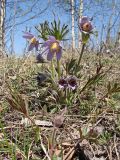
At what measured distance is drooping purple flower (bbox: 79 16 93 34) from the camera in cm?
183

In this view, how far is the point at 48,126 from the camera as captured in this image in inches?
64.6

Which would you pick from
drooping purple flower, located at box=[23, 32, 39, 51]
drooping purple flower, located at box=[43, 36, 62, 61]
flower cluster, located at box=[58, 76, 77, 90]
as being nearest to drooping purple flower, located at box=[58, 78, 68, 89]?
flower cluster, located at box=[58, 76, 77, 90]

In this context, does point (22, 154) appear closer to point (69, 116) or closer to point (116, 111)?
point (69, 116)

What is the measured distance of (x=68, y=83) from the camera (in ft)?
5.87

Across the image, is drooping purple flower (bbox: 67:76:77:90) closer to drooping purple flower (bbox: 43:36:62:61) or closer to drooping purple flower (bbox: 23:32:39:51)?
drooping purple flower (bbox: 43:36:62:61)

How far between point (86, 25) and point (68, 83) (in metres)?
0.31

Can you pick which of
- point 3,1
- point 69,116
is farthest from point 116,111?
point 3,1

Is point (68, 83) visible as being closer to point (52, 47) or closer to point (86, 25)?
point (52, 47)

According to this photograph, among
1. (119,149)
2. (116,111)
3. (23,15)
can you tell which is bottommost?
(119,149)

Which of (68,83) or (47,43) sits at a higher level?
(47,43)

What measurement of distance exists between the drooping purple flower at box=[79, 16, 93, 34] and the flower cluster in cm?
26

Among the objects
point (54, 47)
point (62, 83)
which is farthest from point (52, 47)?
point (62, 83)

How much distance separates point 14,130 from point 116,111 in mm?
505

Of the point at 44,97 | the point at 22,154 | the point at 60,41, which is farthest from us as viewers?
the point at 44,97
